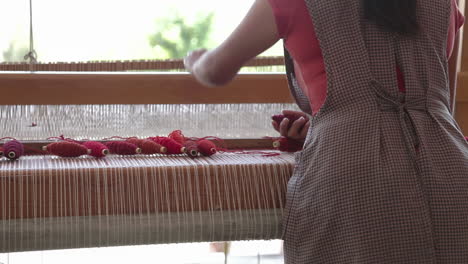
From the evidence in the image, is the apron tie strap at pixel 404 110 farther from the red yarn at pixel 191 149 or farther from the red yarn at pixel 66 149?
the red yarn at pixel 66 149

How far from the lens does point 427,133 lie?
4.71 ft

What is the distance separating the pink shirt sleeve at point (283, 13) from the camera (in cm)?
136

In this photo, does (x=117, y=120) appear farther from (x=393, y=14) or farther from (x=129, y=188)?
(x=393, y=14)

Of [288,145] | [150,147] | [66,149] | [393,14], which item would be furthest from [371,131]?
[66,149]

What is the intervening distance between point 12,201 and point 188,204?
36 cm

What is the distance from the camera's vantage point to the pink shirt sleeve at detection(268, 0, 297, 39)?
4.46ft

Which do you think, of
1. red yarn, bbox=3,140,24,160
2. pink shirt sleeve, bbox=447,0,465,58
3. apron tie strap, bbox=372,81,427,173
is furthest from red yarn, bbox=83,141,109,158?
pink shirt sleeve, bbox=447,0,465,58

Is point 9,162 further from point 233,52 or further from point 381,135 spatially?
point 381,135

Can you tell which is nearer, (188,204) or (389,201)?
(389,201)

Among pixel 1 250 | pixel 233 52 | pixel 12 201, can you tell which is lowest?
pixel 1 250

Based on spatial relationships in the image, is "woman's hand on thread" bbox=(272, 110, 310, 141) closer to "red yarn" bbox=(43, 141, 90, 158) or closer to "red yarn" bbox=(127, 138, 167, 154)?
"red yarn" bbox=(127, 138, 167, 154)

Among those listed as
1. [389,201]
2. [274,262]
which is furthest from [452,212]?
[274,262]

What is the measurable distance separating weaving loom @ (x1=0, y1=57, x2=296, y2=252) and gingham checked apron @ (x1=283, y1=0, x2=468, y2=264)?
19cm

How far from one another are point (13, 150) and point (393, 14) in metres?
0.88
